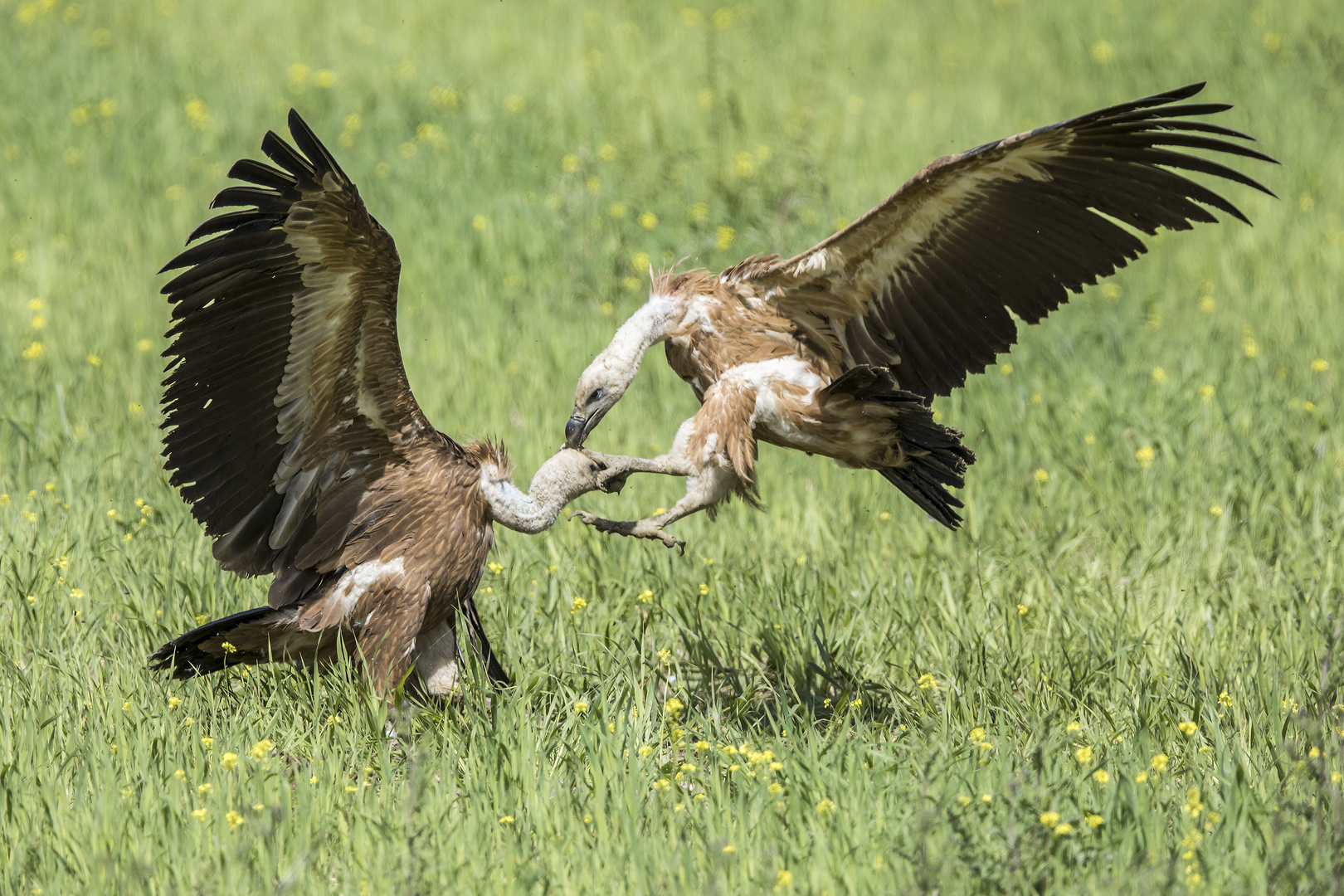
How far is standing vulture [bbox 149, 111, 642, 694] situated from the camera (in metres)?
3.81

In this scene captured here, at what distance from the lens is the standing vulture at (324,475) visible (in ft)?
12.5

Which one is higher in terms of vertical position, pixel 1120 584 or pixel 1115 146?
pixel 1115 146

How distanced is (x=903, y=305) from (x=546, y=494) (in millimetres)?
1547

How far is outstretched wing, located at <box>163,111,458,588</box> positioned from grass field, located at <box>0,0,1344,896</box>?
22.9 inches

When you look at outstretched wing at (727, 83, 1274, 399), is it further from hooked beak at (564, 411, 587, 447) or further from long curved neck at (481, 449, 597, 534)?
long curved neck at (481, 449, 597, 534)

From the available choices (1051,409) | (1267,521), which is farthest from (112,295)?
(1267,521)

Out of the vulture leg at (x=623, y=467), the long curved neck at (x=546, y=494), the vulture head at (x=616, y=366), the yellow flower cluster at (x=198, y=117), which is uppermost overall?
the yellow flower cluster at (x=198, y=117)

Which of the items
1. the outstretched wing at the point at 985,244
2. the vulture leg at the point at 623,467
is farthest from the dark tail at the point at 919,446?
the vulture leg at the point at 623,467

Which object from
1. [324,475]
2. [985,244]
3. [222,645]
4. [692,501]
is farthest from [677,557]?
[222,645]

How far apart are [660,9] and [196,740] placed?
10507mm

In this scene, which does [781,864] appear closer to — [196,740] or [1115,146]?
[196,740]

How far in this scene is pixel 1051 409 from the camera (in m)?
6.50

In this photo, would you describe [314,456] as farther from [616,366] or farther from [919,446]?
[919,446]

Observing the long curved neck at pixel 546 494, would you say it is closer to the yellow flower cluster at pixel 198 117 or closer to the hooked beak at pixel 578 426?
the hooked beak at pixel 578 426
